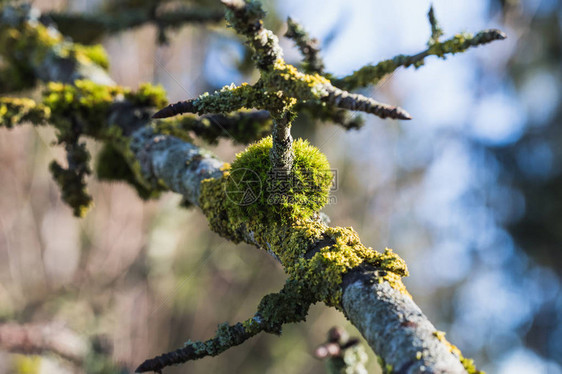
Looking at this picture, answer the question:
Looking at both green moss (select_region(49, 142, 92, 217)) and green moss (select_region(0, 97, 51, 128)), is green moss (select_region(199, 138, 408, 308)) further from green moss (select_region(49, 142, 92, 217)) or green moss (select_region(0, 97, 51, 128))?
green moss (select_region(0, 97, 51, 128))

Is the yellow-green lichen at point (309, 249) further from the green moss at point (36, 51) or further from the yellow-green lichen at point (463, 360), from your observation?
the green moss at point (36, 51)

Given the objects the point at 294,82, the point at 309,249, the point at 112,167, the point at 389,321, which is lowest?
the point at 389,321

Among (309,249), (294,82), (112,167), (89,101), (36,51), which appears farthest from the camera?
(36,51)

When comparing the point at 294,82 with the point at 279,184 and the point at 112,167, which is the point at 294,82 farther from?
the point at 112,167

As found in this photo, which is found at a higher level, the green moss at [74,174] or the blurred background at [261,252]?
the blurred background at [261,252]

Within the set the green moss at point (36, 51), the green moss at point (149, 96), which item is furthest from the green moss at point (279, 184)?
the green moss at point (36, 51)

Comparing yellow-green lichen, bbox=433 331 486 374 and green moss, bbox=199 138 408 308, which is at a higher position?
green moss, bbox=199 138 408 308

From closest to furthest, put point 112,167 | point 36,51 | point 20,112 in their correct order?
1. point 20,112
2. point 112,167
3. point 36,51

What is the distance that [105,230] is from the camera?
8.48 m

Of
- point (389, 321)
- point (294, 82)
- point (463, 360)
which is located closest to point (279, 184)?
point (294, 82)

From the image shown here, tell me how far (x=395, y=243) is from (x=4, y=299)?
8.49m

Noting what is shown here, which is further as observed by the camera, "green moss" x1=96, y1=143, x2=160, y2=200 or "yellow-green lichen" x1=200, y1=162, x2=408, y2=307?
"green moss" x1=96, y1=143, x2=160, y2=200

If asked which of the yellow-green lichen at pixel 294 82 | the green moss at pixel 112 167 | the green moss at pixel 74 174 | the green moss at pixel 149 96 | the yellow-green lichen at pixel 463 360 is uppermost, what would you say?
the green moss at pixel 149 96

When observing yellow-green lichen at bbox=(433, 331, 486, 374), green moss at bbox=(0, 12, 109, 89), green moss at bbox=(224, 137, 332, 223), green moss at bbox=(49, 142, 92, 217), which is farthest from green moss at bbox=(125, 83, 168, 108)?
yellow-green lichen at bbox=(433, 331, 486, 374)
